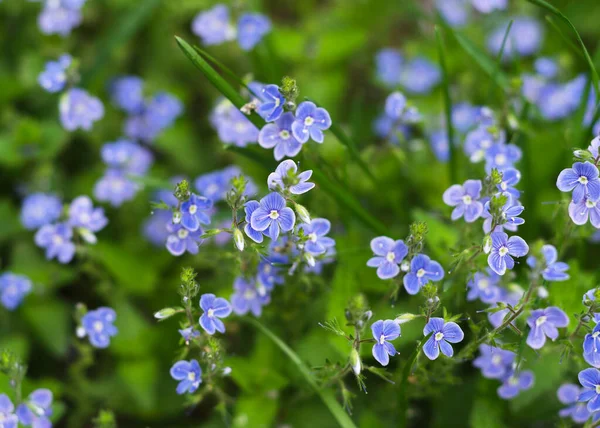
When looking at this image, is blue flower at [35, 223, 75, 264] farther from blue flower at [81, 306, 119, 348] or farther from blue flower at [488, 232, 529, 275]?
blue flower at [488, 232, 529, 275]

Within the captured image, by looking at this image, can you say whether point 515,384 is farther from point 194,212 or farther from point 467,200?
point 194,212

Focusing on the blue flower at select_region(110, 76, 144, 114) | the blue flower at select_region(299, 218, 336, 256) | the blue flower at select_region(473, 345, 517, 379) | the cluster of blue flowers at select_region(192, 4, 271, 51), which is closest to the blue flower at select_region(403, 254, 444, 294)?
the blue flower at select_region(299, 218, 336, 256)

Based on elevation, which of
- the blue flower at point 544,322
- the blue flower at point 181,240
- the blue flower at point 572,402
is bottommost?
the blue flower at point 572,402

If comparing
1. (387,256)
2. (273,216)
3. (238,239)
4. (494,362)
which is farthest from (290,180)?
(494,362)

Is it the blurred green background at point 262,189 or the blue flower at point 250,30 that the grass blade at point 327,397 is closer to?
the blurred green background at point 262,189

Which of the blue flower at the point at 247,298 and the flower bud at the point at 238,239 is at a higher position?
the flower bud at the point at 238,239

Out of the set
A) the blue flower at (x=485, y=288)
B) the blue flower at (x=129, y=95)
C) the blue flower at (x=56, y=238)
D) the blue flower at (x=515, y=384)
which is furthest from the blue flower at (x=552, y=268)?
the blue flower at (x=129, y=95)

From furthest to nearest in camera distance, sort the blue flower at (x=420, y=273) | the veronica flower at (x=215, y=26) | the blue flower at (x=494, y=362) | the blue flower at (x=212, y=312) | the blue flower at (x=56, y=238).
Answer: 1. the veronica flower at (x=215, y=26)
2. the blue flower at (x=56, y=238)
3. the blue flower at (x=494, y=362)
4. the blue flower at (x=420, y=273)
5. the blue flower at (x=212, y=312)
